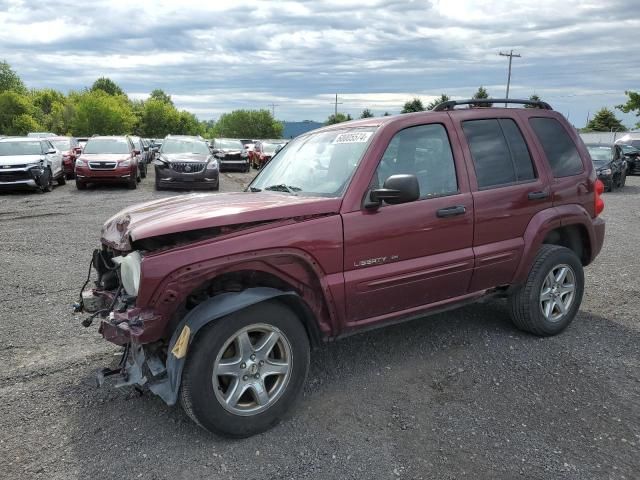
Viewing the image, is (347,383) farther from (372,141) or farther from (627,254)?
(627,254)

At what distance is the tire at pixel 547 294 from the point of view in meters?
4.48

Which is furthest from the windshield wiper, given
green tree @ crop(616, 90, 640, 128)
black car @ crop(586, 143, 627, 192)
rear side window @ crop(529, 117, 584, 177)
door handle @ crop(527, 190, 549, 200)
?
green tree @ crop(616, 90, 640, 128)

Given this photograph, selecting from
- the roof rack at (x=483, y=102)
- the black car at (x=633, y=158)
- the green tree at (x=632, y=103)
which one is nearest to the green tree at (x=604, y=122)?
the green tree at (x=632, y=103)

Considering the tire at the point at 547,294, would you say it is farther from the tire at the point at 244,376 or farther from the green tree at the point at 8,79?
the green tree at the point at 8,79

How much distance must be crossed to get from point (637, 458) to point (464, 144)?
232 cm

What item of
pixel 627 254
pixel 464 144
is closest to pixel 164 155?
pixel 627 254

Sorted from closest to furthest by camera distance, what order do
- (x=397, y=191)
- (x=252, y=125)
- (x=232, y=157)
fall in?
(x=397, y=191)
(x=232, y=157)
(x=252, y=125)

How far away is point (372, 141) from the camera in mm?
3744

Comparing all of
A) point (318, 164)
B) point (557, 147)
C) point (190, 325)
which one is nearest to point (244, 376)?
point (190, 325)

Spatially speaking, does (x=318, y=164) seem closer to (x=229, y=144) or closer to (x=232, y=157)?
(x=232, y=157)

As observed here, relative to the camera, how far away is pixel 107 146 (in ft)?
57.5

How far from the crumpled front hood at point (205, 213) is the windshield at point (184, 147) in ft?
46.6

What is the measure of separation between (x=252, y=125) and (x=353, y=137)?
113285 millimetres

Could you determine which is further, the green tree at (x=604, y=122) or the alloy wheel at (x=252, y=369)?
the green tree at (x=604, y=122)
